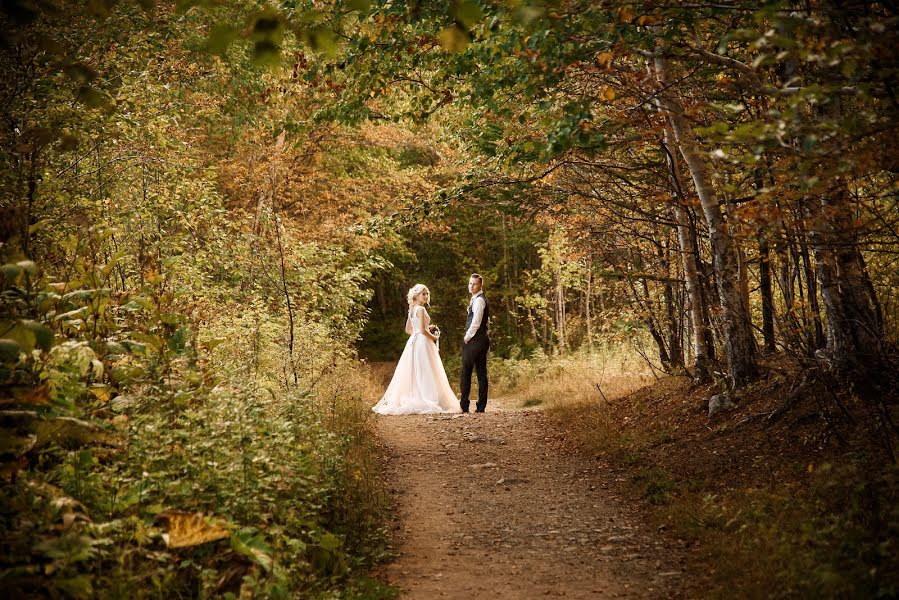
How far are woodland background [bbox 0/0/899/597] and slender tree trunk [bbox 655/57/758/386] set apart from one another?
35 mm

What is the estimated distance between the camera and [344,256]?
610 inches

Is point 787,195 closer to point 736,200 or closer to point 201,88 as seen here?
point 736,200

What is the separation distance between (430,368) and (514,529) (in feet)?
24.7

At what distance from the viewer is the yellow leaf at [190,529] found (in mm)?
4004

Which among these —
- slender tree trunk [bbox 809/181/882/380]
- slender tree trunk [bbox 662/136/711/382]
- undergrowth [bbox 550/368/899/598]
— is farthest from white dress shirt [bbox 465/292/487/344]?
slender tree trunk [bbox 809/181/882/380]

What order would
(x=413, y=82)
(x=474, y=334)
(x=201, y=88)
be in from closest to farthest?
(x=413, y=82) < (x=474, y=334) < (x=201, y=88)

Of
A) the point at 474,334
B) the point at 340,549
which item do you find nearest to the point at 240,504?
the point at 340,549

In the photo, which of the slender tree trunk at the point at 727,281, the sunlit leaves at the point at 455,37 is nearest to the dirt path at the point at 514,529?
the slender tree trunk at the point at 727,281

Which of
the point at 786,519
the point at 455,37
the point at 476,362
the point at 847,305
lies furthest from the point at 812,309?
the point at 476,362

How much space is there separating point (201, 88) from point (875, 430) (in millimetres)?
13915

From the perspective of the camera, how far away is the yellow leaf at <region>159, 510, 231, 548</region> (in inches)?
158

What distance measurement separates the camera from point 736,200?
9.33m

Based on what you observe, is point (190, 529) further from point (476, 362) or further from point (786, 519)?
point (476, 362)

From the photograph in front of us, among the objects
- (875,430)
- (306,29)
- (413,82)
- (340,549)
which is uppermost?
(413,82)
